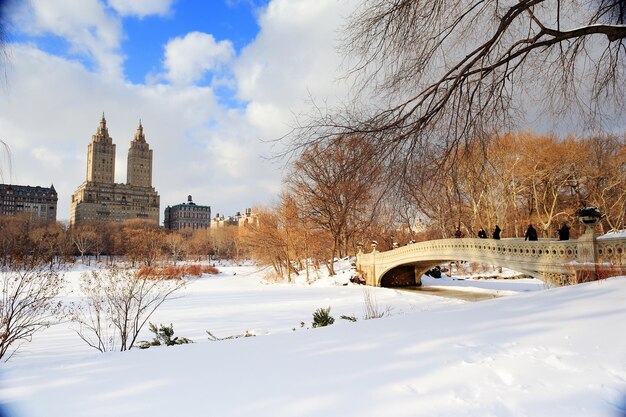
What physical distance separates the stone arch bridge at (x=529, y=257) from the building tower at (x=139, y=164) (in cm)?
13484

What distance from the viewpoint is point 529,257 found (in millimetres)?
16094

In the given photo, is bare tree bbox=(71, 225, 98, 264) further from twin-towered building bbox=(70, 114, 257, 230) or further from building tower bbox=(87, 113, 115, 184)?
building tower bbox=(87, 113, 115, 184)

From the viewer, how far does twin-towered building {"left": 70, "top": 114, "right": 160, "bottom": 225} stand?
124062 mm

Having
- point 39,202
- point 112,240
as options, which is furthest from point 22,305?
point 39,202

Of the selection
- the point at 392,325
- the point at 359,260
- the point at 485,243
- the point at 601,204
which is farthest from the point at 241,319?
the point at 601,204

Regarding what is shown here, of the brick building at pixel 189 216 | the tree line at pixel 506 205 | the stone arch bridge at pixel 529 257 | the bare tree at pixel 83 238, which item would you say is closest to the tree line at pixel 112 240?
the bare tree at pixel 83 238

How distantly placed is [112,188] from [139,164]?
67.8 ft

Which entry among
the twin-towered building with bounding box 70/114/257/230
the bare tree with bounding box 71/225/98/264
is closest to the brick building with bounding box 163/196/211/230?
the twin-towered building with bounding box 70/114/257/230

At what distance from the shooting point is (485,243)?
19.2 metres

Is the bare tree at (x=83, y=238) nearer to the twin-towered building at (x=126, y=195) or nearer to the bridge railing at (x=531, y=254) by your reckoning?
the bridge railing at (x=531, y=254)

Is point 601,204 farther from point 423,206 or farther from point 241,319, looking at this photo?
point 423,206

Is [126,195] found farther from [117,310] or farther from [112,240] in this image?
[117,310]

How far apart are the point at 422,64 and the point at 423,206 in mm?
1917

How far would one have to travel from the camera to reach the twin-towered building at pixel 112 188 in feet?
407
